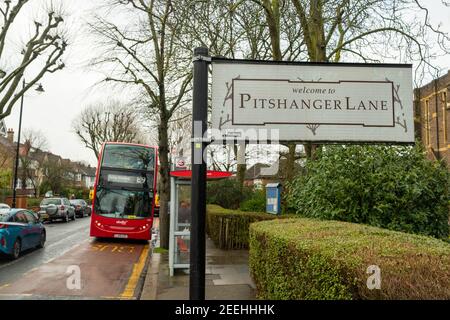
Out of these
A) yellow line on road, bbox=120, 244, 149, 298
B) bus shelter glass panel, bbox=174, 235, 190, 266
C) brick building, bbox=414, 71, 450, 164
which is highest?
brick building, bbox=414, 71, 450, 164

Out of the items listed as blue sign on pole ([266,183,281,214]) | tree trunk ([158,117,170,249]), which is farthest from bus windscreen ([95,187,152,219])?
blue sign on pole ([266,183,281,214])

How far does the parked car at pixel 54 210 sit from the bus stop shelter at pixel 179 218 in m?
19.7

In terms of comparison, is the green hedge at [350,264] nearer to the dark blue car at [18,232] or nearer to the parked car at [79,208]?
the dark blue car at [18,232]

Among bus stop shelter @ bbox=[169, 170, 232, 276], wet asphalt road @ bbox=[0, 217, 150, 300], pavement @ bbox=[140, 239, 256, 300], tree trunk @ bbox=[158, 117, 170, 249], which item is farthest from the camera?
tree trunk @ bbox=[158, 117, 170, 249]

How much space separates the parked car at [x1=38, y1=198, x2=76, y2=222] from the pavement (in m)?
18.7

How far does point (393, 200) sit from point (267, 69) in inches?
203

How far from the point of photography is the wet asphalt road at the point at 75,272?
8.16 metres

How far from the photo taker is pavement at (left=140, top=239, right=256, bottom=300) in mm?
7516

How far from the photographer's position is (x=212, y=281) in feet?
28.4

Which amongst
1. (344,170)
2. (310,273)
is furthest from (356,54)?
(310,273)

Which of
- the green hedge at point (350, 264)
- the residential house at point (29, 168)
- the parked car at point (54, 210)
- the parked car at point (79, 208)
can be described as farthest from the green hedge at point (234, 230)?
the residential house at point (29, 168)

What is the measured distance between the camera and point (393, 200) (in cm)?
734

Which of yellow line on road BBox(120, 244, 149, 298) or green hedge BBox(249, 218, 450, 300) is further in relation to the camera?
yellow line on road BBox(120, 244, 149, 298)

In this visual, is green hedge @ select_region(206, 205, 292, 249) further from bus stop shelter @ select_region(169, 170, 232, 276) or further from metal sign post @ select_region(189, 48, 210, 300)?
metal sign post @ select_region(189, 48, 210, 300)
